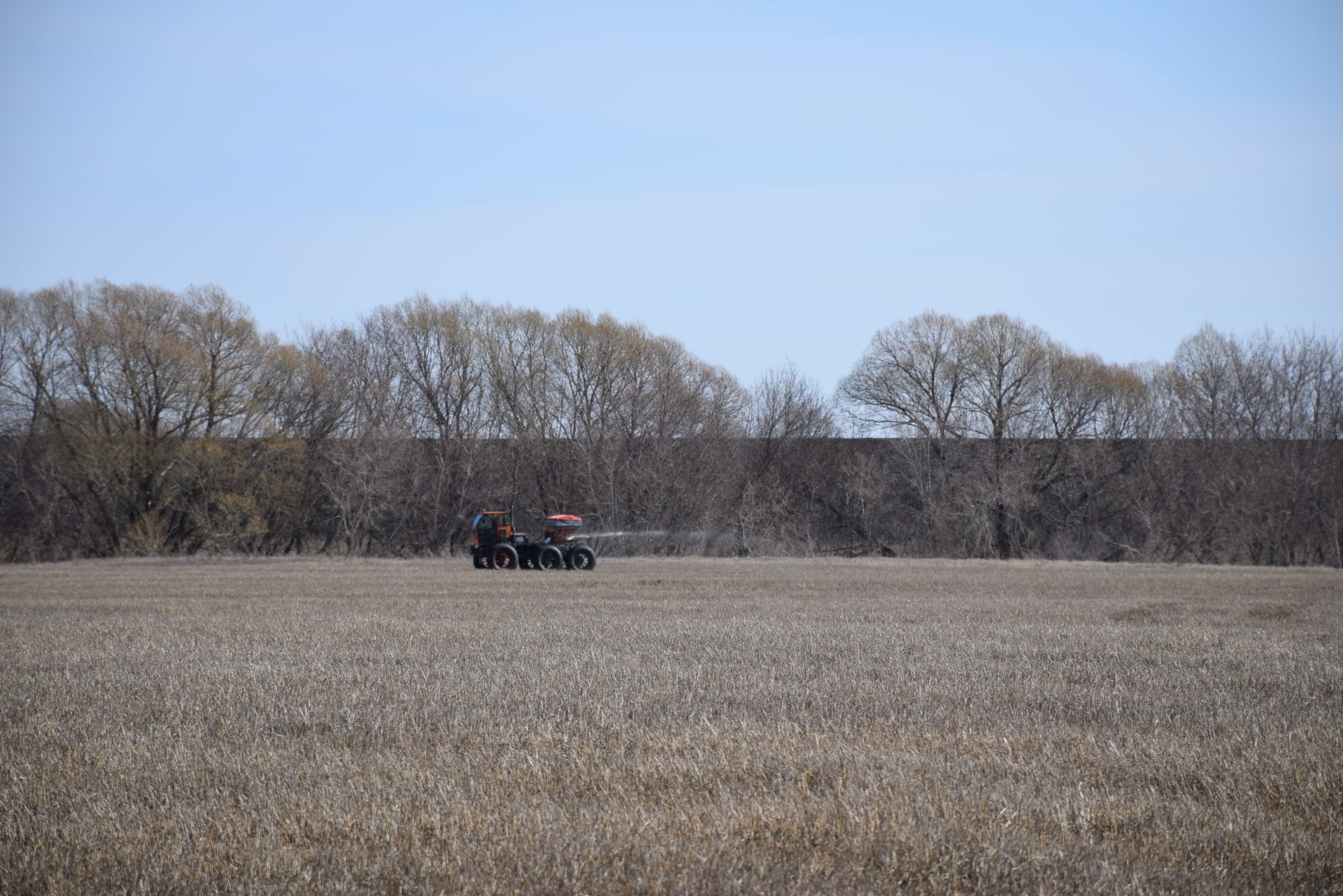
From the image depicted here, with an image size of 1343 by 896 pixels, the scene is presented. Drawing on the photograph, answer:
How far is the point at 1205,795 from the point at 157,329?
48.7 meters

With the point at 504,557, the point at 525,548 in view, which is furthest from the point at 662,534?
the point at 504,557

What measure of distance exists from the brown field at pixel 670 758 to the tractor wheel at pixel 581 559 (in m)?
17.7

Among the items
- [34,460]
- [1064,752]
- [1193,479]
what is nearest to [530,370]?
[34,460]

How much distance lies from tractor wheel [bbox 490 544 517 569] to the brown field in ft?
60.1

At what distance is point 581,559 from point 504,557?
2.58 meters

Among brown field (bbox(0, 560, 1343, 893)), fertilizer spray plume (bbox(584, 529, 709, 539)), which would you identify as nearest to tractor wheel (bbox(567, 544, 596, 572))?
fertilizer spray plume (bbox(584, 529, 709, 539))

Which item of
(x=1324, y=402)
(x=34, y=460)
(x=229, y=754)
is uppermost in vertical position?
(x=1324, y=402)

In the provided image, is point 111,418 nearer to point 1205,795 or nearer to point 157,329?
point 157,329

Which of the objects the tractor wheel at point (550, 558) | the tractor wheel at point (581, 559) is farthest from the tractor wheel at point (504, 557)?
the tractor wheel at point (581, 559)

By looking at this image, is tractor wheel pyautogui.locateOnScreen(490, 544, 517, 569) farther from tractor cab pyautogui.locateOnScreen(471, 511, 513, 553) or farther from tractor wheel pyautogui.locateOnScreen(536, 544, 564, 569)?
tractor wheel pyautogui.locateOnScreen(536, 544, 564, 569)

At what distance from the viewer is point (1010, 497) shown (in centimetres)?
5138

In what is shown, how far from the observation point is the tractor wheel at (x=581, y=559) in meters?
32.9

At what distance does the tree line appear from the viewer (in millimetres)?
46219

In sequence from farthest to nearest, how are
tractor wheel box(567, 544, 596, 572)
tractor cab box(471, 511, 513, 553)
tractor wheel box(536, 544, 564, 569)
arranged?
tractor cab box(471, 511, 513, 553)
tractor wheel box(567, 544, 596, 572)
tractor wheel box(536, 544, 564, 569)
